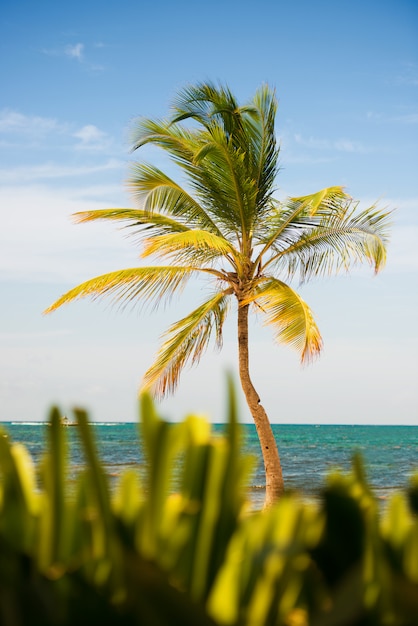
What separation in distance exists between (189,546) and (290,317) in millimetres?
10769

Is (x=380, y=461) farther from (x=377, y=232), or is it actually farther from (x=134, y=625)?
(x=134, y=625)

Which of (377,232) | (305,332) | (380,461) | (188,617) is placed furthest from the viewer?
(380,461)

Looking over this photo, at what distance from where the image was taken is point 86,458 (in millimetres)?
362

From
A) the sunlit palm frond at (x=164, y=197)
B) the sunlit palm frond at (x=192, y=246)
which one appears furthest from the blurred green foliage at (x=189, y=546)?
the sunlit palm frond at (x=164, y=197)

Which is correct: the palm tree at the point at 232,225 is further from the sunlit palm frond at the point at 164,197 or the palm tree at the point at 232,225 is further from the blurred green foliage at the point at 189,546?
the blurred green foliage at the point at 189,546

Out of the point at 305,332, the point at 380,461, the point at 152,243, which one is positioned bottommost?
the point at 380,461

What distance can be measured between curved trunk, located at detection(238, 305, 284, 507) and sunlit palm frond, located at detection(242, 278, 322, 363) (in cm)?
63

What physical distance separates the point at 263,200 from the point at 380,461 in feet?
93.6

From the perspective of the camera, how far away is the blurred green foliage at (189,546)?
36cm

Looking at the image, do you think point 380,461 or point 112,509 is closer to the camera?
point 112,509

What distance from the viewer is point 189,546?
1.31 feet

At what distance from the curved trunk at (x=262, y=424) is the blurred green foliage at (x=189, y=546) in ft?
35.3

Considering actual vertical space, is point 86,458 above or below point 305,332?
below

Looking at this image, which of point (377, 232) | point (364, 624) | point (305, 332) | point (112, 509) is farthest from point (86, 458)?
point (377, 232)
